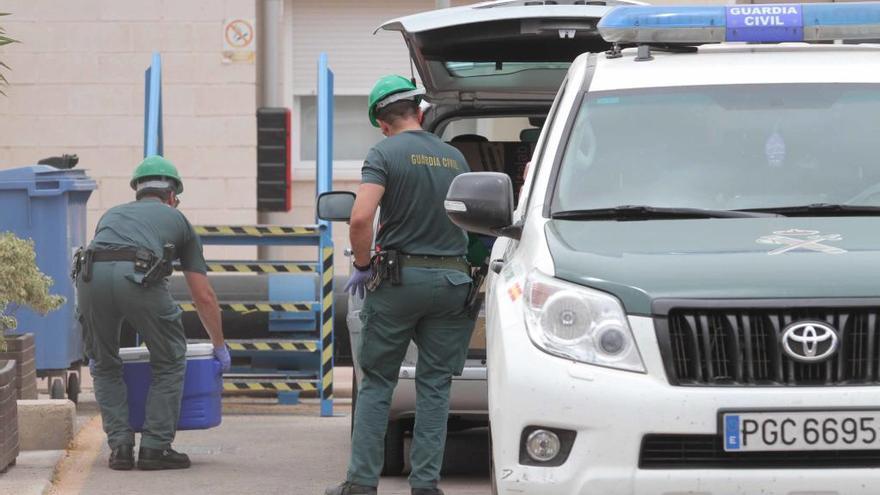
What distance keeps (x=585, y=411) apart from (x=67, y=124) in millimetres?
13685

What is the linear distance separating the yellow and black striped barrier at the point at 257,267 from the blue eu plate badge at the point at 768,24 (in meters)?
6.25

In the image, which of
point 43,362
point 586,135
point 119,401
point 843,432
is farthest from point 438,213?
point 43,362

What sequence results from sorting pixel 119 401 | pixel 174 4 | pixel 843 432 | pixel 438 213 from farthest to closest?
1. pixel 174 4
2. pixel 119 401
3. pixel 438 213
4. pixel 843 432

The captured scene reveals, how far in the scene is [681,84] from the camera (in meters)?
6.27

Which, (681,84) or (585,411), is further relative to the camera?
(681,84)

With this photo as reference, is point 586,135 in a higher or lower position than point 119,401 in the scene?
higher

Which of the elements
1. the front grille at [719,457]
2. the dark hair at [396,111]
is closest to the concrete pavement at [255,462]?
the dark hair at [396,111]

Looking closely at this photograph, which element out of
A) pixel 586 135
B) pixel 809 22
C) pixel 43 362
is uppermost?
pixel 809 22

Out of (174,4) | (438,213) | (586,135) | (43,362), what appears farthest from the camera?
(174,4)

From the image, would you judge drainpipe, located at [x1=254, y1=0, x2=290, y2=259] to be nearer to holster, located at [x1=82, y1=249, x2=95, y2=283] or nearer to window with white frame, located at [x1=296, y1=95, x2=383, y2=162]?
window with white frame, located at [x1=296, y1=95, x2=383, y2=162]

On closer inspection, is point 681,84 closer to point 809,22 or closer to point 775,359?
point 809,22

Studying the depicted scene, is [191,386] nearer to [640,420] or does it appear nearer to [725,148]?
[725,148]

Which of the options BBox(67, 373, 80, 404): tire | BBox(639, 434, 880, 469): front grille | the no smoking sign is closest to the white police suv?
BBox(639, 434, 880, 469): front grille

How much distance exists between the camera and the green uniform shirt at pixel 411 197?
752cm
